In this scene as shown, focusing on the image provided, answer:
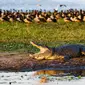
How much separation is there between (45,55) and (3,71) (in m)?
2.34

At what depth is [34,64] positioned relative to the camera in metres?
19.2

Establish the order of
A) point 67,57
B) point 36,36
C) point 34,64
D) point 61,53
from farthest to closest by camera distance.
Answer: point 36,36, point 61,53, point 67,57, point 34,64

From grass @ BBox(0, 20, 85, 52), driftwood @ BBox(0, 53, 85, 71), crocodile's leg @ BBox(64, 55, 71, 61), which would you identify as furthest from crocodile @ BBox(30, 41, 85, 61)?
grass @ BBox(0, 20, 85, 52)

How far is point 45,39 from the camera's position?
26.7m

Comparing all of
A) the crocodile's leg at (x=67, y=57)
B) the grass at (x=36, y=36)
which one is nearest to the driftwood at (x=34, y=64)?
the crocodile's leg at (x=67, y=57)

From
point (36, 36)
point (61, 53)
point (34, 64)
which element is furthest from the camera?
point (36, 36)

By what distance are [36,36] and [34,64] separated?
8.93 meters

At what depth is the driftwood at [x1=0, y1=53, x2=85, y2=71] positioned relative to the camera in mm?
18781

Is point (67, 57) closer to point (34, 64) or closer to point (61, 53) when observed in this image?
point (61, 53)

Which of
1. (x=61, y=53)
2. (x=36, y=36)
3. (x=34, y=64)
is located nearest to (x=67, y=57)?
(x=61, y=53)

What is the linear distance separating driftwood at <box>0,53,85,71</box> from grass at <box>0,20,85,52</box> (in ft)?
8.68

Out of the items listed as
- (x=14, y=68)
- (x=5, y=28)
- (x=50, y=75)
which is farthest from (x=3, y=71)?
(x=5, y=28)

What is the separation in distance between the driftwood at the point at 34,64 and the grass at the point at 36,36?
2.65 meters

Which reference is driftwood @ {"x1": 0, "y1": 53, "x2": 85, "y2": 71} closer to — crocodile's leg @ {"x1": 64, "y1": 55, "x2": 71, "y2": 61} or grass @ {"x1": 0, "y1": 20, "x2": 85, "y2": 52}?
crocodile's leg @ {"x1": 64, "y1": 55, "x2": 71, "y2": 61}
